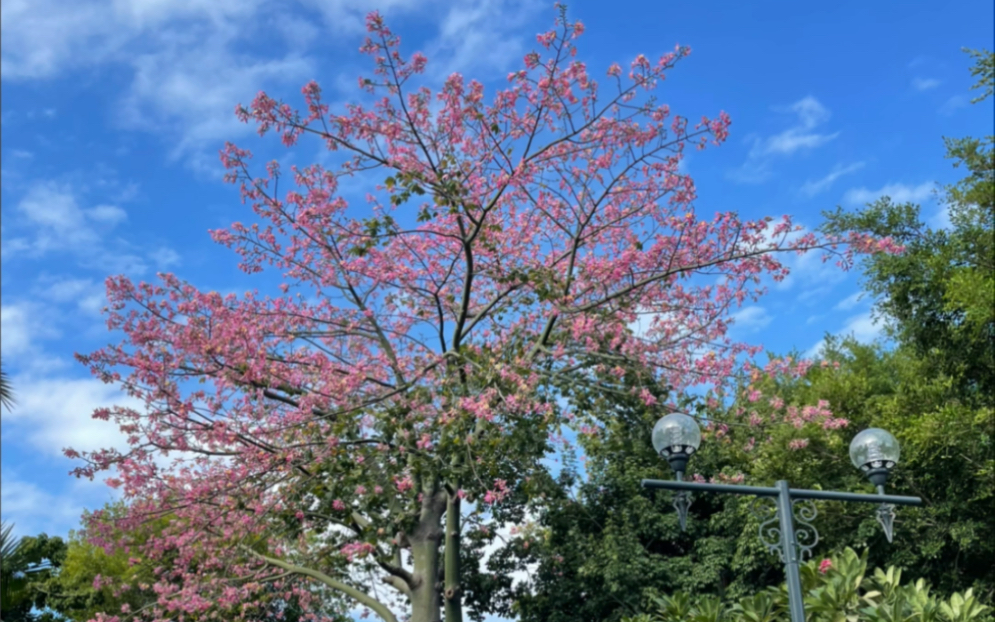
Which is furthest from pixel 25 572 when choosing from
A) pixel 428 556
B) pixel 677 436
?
pixel 677 436

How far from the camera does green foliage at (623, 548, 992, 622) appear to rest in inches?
423

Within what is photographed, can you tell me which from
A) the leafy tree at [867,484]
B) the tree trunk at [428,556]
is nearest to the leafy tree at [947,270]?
the leafy tree at [867,484]

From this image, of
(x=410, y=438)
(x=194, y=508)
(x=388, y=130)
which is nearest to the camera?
(x=388, y=130)

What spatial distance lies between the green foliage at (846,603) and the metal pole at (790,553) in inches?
149

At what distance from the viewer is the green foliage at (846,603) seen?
1075 centimetres

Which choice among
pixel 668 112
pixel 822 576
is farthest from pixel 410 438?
pixel 822 576

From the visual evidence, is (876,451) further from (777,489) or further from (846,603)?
(846,603)

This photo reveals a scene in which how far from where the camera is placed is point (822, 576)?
40.5ft

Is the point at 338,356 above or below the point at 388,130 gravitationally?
below

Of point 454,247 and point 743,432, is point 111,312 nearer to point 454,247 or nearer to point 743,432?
point 454,247

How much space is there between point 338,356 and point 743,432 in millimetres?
6954

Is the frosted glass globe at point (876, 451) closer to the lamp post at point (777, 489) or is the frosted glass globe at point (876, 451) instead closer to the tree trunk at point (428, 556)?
the lamp post at point (777, 489)

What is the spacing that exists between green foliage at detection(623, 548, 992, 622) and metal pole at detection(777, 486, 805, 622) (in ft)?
12.4

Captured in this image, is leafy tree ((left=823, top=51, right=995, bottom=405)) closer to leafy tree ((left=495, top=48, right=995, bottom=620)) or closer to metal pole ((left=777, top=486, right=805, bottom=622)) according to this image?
leafy tree ((left=495, top=48, right=995, bottom=620))
